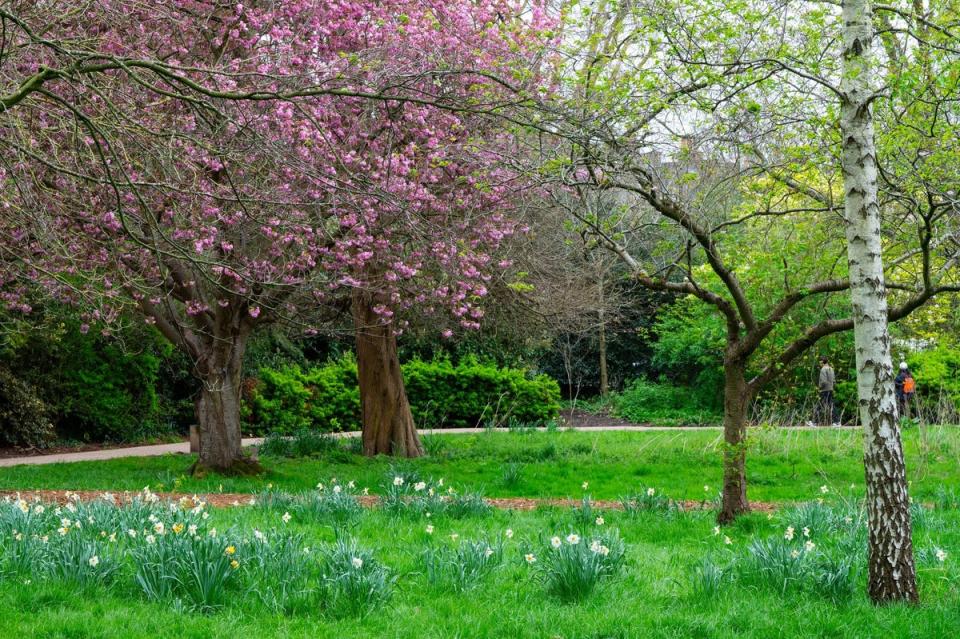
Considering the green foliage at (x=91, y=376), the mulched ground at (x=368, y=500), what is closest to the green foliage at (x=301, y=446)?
the green foliage at (x=91, y=376)

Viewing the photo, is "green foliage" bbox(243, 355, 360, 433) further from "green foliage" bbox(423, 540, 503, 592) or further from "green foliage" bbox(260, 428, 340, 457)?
"green foliage" bbox(423, 540, 503, 592)

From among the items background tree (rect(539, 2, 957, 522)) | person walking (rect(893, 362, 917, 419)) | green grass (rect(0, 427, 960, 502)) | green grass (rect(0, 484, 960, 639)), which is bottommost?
green grass (rect(0, 484, 960, 639))

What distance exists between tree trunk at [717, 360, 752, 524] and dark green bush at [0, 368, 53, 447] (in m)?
12.3

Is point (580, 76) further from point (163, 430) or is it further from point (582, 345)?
point (582, 345)

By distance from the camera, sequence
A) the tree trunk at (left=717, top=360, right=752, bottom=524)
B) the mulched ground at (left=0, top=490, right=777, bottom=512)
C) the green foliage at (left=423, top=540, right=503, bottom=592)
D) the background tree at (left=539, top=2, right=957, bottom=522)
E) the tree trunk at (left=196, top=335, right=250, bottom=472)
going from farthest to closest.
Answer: the tree trunk at (left=196, top=335, right=250, bottom=472) < the mulched ground at (left=0, top=490, right=777, bottom=512) < the tree trunk at (left=717, top=360, right=752, bottom=524) < the background tree at (left=539, top=2, right=957, bottom=522) < the green foliage at (left=423, top=540, right=503, bottom=592)

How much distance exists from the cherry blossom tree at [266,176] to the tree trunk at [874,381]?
2962mm

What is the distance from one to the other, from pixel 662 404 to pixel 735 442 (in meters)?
15.1

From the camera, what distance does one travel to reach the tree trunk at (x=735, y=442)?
775 centimetres

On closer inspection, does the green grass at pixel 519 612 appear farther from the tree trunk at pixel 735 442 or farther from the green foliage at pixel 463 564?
the tree trunk at pixel 735 442

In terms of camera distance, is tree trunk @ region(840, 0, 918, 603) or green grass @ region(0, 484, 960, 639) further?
tree trunk @ region(840, 0, 918, 603)

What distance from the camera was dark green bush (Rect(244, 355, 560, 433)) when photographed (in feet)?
61.5

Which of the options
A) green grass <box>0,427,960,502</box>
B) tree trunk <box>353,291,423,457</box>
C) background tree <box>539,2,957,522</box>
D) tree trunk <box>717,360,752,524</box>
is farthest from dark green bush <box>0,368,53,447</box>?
tree trunk <box>717,360,752,524</box>

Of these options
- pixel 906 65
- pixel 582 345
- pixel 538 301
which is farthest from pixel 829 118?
pixel 582 345

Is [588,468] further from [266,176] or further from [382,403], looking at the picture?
[266,176]
